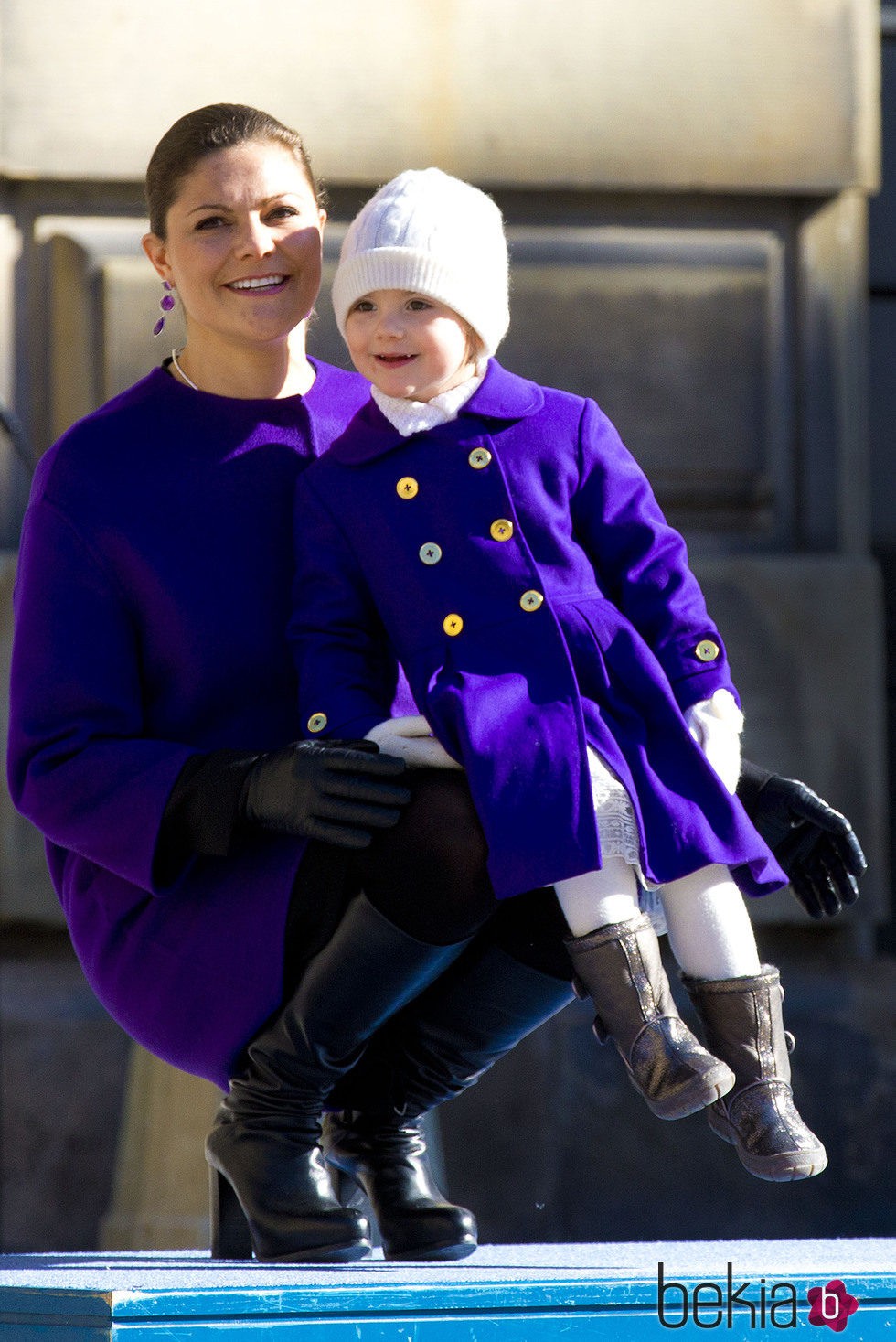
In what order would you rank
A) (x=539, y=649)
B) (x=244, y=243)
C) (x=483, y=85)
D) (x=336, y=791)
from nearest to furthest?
(x=336, y=791), (x=539, y=649), (x=244, y=243), (x=483, y=85)

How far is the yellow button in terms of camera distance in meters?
2.04

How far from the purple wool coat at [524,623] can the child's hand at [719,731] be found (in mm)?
14

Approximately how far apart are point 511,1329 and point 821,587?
8.62 ft

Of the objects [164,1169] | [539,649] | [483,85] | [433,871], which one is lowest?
[164,1169]

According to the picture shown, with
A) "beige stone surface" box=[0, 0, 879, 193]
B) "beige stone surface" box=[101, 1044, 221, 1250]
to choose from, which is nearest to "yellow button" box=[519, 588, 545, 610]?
"beige stone surface" box=[101, 1044, 221, 1250]

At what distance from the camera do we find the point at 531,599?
80.3 inches

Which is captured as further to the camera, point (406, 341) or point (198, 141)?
point (198, 141)

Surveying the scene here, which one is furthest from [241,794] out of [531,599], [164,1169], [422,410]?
[164,1169]

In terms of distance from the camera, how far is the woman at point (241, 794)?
6.46ft

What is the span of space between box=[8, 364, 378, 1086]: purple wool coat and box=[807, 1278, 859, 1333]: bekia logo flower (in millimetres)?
615

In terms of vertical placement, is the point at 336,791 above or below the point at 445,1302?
above

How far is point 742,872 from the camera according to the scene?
6.64ft

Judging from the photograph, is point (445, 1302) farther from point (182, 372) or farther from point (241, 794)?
point (182, 372)

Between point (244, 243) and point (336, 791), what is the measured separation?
26.8 inches
